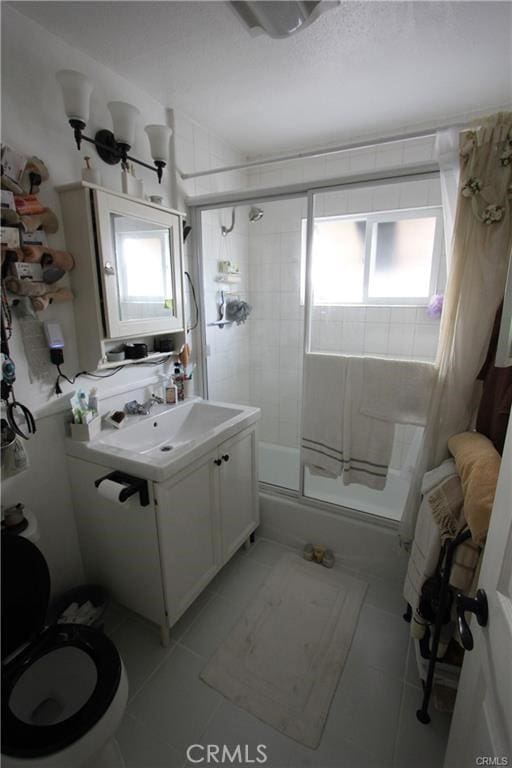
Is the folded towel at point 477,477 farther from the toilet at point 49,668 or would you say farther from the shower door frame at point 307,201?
the toilet at point 49,668

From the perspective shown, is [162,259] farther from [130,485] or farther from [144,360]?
[130,485]

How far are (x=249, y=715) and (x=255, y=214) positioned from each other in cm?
284

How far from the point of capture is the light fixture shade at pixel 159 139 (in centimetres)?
161

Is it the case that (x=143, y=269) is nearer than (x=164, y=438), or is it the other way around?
(x=143, y=269)

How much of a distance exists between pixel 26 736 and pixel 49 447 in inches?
37.0

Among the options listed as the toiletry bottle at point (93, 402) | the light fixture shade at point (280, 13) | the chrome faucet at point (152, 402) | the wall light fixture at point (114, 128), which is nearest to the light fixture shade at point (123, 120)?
the wall light fixture at point (114, 128)

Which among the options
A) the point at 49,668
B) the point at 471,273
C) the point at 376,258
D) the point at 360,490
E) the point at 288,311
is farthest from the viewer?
the point at 288,311

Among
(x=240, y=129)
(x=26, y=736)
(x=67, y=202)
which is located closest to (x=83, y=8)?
(x=67, y=202)

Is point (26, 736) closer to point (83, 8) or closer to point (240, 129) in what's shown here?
point (83, 8)

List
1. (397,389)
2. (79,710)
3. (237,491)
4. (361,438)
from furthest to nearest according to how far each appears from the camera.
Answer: (237,491)
(361,438)
(397,389)
(79,710)

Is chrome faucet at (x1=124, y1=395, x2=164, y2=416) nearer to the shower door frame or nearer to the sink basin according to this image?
the sink basin

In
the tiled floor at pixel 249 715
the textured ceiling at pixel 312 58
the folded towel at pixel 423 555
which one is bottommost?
the tiled floor at pixel 249 715

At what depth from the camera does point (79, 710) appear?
958 millimetres

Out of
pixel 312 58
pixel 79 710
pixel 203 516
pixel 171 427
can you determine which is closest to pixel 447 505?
pixel 203 516
